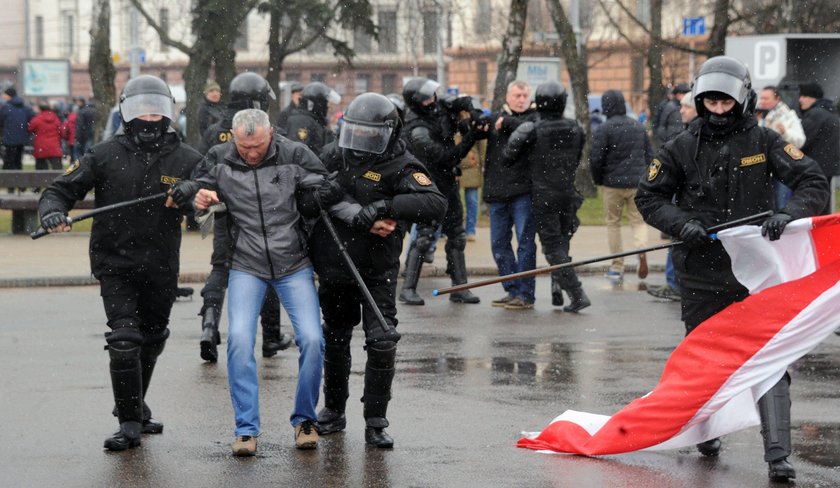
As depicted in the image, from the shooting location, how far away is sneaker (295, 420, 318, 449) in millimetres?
7016

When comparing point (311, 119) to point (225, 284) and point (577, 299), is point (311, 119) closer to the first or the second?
point (577, 299)

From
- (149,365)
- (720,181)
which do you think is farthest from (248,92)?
(720,181)

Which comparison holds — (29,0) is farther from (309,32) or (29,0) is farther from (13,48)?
(309,32)

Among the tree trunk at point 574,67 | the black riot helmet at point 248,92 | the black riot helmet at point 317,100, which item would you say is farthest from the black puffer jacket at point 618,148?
the tree trunk at point 574,67

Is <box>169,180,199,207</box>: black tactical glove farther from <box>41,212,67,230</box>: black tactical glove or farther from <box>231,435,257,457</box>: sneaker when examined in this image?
<box>231,435,257,457</box>: sneaker

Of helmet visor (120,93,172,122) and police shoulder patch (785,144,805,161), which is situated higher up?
helmet visor (120,93,172,122)

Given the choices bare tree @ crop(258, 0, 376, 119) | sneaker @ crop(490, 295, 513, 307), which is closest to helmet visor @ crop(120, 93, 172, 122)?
sneaker @ crop(490, 295, 513, 307)

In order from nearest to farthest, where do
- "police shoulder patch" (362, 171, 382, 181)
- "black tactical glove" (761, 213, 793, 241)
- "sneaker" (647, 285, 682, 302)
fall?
"black tactical glove" (761, 213, 793, 241), "police shoulder patch" (362, 171, 382, 181), "sneaker" (647, 285, 682, 302)

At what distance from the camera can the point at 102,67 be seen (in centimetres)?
3009

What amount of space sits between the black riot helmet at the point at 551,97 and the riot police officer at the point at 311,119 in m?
1.92

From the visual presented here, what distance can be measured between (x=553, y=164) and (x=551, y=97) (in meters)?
0.56

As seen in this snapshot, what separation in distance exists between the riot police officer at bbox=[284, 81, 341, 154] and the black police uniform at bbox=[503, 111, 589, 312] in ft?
5.69

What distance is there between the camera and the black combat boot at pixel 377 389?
23.3ft

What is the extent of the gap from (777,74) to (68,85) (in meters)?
22.4
